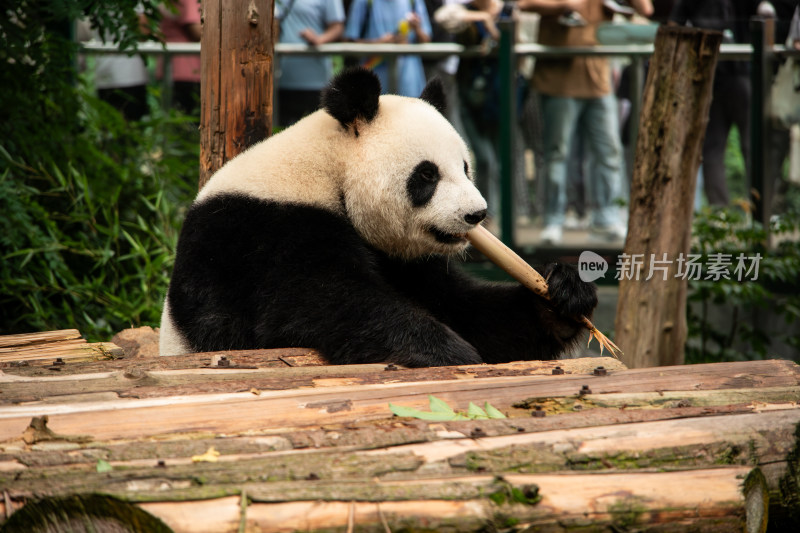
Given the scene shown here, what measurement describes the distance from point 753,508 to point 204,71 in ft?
10.8

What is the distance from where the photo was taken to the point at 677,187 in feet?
16.3

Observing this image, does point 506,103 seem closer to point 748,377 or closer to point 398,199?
point 398,199

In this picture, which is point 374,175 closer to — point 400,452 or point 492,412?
point 492,412

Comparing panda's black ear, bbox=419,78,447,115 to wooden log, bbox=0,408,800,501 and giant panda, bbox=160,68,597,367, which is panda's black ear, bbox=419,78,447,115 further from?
wooden log, bbox=0,408,800,501

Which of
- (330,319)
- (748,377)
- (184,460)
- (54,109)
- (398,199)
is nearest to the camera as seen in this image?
(184,460)

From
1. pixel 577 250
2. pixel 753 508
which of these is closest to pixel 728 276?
pixel 577 250

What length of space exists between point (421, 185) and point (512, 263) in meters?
0.53

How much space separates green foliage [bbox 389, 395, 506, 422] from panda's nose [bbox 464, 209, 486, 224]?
1.20 meters

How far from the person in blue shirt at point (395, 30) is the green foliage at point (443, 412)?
17.0 feet

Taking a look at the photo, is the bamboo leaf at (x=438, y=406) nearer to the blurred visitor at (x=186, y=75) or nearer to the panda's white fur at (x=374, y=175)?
the panda's white fur at (x=374, y=175)

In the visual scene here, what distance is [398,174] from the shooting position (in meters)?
3.59

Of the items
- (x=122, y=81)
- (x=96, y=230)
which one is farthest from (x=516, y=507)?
(x=122, y=81)

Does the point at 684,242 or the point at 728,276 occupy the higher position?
the point at 684,242

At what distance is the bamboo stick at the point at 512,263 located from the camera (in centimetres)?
372
